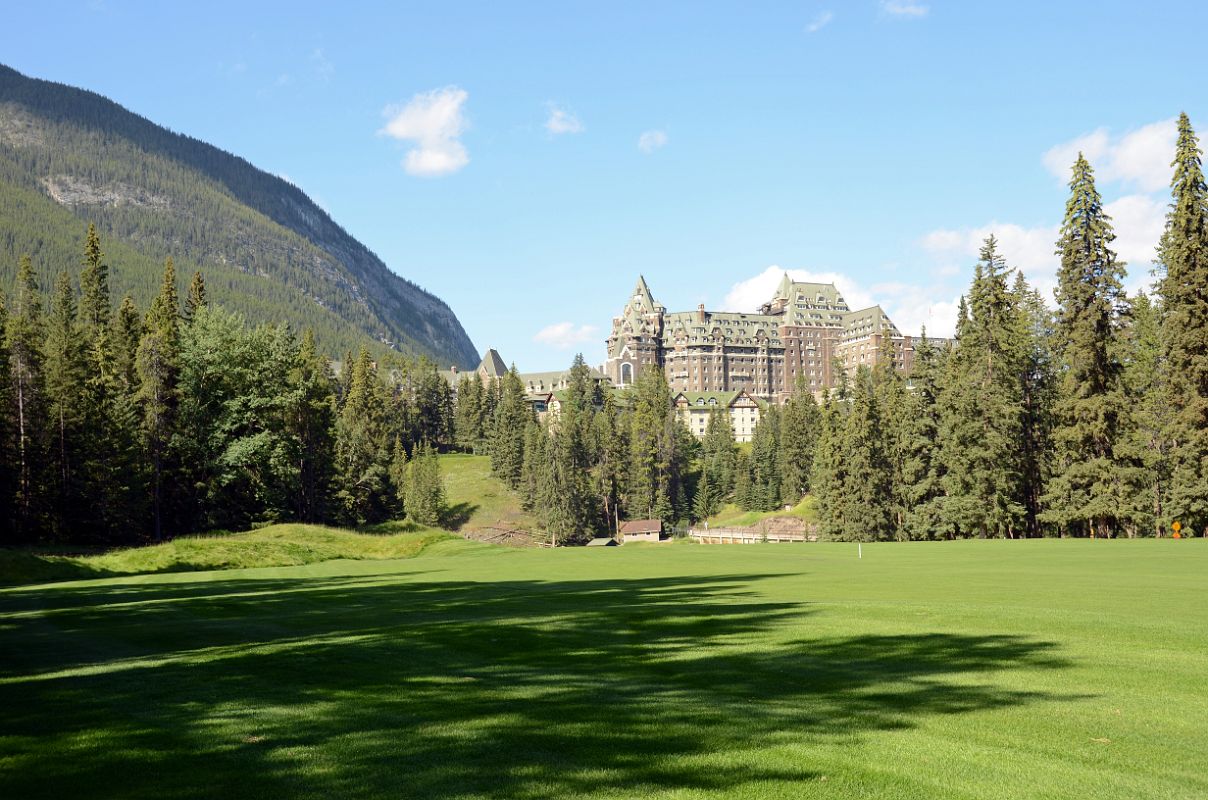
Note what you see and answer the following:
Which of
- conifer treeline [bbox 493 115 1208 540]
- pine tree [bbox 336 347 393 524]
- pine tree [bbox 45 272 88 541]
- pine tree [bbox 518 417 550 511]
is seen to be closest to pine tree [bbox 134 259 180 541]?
pine tree [bbox 45 272 88 541]

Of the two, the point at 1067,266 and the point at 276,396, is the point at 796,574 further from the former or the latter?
the point at 276,396

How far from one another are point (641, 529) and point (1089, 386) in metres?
79.7

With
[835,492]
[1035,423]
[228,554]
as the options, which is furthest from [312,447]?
[1035,423]

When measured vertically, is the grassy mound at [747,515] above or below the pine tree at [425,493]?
below

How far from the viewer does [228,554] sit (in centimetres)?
4622

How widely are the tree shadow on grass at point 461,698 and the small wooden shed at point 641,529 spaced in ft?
369

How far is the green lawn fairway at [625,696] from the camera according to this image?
25.2ft

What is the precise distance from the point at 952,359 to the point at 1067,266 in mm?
16332

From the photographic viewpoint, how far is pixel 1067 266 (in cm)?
6353

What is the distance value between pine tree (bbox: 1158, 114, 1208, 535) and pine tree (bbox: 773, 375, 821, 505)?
88.8 m

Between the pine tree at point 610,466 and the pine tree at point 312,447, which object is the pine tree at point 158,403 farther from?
the pine tree at point 610,466

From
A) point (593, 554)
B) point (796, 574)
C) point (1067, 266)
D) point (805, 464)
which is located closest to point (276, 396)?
point (593, 554)

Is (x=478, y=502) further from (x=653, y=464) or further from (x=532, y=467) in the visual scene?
(x=653, y=464)

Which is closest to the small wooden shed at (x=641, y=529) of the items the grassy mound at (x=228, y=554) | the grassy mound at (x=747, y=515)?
the grassy mound at (x=747, y=515)
